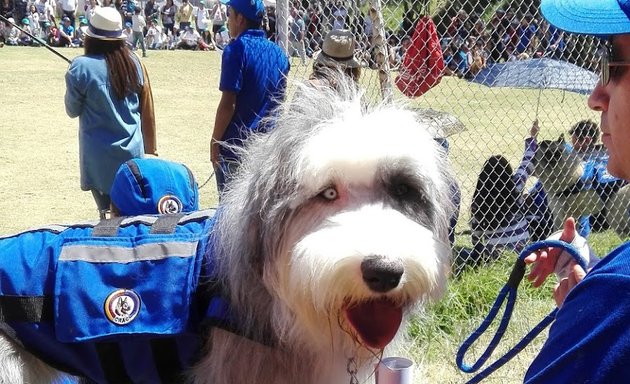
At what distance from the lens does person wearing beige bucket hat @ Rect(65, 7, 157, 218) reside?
496cm

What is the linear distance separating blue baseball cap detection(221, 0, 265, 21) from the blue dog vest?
3.04 m

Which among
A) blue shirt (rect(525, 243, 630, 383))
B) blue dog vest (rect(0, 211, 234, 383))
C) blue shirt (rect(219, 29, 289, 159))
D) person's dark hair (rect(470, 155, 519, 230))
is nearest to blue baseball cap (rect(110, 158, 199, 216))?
blue dog vest (rect(0, 211, 234, 383))

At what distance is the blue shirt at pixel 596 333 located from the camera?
0.99 metres

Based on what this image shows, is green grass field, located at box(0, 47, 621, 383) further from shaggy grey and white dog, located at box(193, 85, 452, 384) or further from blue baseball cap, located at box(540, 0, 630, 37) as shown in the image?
blue baseball cap, located at box(540, 0, 630, 37)

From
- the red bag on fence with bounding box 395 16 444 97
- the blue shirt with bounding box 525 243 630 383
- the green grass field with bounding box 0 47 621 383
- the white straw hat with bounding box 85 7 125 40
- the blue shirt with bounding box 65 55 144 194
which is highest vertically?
the blue shirt with bounding box 525 243 630 383

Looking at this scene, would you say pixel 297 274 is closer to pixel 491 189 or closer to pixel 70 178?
pixel 491 189

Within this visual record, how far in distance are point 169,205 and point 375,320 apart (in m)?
1.13

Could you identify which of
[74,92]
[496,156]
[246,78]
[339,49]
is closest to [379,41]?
[339,49]

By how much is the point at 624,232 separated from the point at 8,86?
13343 millimetres

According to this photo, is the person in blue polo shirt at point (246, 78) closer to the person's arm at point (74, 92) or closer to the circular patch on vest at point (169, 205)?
the person's arm at point (74, 92)

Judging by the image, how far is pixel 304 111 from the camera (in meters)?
2.05

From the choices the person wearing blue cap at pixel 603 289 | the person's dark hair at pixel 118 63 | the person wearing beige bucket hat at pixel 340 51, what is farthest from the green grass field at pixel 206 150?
the person's dark hair at pixel 118 63

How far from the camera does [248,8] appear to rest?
16.6ft

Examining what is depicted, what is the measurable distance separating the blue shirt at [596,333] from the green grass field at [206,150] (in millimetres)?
897
